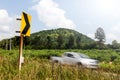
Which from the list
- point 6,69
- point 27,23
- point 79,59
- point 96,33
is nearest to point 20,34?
point 27,23

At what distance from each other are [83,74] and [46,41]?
103 m

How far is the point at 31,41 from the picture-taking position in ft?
387

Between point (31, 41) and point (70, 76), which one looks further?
point (31, 41)

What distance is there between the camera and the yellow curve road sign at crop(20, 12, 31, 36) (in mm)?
8430

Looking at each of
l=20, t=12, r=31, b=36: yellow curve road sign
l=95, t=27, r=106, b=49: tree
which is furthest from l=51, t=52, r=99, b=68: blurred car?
l=95, t=27, r=106, b=49: tree

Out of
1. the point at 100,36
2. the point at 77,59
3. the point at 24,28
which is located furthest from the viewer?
the point at 100,36

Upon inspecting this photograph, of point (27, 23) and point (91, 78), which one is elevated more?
point (27, 23)

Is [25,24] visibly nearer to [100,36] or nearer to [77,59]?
[77,59]

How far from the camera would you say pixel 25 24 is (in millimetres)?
8562

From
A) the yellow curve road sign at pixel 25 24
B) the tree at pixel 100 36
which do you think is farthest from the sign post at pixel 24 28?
the tree at pixel 100 36

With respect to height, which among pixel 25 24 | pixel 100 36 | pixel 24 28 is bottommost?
pixel 24 28

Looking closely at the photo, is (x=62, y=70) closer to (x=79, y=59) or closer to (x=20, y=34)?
(x=20, y=34)

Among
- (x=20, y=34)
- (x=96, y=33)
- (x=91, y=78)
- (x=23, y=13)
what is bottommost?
(x=91, y=78)

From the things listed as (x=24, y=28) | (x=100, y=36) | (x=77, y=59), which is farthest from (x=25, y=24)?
(x=100, y=36)
